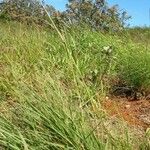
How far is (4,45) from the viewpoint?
702cm

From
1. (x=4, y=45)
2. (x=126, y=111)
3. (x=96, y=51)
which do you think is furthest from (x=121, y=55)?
(x=4, y=45)

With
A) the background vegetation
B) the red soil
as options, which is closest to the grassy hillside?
the background vegetation

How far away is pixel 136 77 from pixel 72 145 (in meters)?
2.44

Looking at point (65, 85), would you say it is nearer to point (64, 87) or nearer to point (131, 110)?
point (64, 87)

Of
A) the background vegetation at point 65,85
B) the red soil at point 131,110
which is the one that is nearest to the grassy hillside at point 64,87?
the background vegetation at point 65,85

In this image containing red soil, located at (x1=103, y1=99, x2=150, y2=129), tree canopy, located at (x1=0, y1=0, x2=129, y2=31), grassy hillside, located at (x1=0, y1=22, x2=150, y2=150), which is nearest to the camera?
grassy hillside, located at (x1=0, y1=22, x2=150, y2=150)

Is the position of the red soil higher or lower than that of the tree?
lower

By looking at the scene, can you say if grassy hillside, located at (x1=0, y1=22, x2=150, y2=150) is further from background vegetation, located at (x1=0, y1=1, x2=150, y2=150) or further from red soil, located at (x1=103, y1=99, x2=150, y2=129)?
red soil, located at (x1=103, y1=99, x2=150, y2=129)

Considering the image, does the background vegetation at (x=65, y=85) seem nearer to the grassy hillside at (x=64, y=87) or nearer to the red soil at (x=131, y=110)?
Answer: the grassy hillside at (x=64, y=87)

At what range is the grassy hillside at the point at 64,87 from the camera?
3.17m

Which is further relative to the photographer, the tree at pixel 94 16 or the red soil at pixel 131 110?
the tree at pixel 94 16

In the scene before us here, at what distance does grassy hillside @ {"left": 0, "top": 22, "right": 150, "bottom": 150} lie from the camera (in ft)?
10.4

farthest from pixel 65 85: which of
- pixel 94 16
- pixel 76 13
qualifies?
pixel 94 16

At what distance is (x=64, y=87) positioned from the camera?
4426 mm
